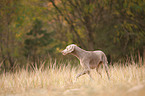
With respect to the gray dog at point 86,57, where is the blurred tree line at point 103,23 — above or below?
above

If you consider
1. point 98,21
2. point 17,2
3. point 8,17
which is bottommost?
point 98,21

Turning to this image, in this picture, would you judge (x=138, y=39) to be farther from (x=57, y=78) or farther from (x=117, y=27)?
(x=57, y=78)

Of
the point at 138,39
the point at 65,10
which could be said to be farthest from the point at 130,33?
the point at 65,10

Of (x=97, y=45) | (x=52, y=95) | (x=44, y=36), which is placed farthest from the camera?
(x=44, y=36)

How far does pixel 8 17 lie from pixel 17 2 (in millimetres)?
1173

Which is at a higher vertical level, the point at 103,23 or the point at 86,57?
the point at 103,23

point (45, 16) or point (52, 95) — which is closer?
point (52, 95)

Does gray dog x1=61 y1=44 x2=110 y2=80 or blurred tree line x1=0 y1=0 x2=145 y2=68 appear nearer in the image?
gray dog x1=61 y1=44 x2=110 y2=80

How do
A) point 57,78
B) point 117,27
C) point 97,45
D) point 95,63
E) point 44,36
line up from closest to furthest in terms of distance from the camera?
point 95,63
point 57,78
point 117,27
point 97,45
point 44,36

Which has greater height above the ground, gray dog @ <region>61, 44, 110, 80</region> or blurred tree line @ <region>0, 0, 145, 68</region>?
blurred tree line @ <region>0, 0, 145, 68</region>

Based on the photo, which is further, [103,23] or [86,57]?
[103,23]

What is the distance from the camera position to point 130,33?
10.4 m

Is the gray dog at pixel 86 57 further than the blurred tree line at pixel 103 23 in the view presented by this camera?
No

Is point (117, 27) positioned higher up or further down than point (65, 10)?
further down
